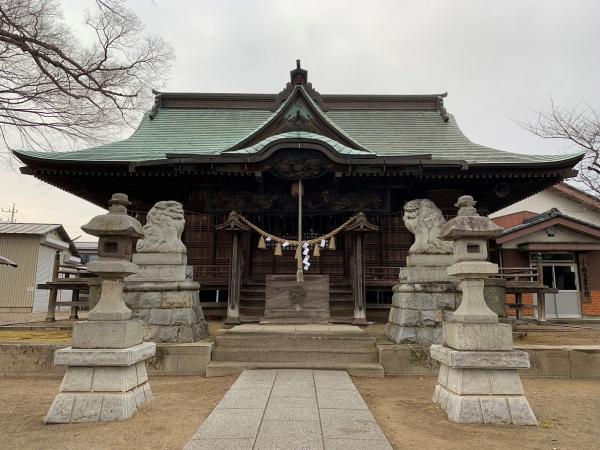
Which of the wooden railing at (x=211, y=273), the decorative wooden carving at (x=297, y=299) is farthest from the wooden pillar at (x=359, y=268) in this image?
the wooden railing at (x=211, y=273)

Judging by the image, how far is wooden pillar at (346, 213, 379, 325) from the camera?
9.45 m

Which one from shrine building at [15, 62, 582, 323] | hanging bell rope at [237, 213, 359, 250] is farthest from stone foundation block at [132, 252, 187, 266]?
hanging bell rope at [237, 213, 359, 250]

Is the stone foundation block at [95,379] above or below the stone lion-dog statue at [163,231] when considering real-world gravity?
below

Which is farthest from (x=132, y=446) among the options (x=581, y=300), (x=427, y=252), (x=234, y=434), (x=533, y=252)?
(x=581, y=300)

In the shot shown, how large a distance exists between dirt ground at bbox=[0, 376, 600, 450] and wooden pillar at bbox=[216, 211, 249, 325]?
10.00 ft

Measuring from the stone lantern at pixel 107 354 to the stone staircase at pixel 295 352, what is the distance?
203 centimetres

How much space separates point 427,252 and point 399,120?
30.7 feet

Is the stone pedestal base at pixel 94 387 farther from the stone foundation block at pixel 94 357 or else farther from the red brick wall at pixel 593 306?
the red brick wall at pixel 593 306

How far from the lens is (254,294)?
35.3ft

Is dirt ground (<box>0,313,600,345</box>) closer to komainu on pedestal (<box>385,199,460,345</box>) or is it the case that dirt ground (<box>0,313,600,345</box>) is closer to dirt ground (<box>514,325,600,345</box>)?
dirt ground (<box>514,325,600,345</box>)

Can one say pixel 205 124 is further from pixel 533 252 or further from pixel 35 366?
pixel 533 252

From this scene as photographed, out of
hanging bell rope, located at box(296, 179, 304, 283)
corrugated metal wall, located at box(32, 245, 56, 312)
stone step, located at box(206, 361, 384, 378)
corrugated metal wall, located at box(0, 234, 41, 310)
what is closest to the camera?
stone step, located at box(206, 361, 384, 378)

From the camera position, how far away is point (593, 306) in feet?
56.8

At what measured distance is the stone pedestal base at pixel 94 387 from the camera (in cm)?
456
